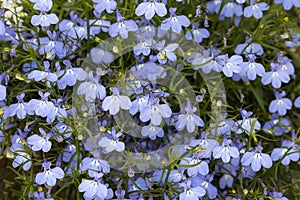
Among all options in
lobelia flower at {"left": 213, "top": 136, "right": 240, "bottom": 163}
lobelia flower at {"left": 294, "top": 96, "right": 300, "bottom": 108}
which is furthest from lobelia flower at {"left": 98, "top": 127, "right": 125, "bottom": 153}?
lobelia flower at {"left": 294, "top": 96, "right": 300, "bottom": 108}

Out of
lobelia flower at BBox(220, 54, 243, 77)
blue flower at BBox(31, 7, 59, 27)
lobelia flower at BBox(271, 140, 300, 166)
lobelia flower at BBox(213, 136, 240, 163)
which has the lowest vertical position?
lobelia flower at BBox(271, 140, 300, 166)

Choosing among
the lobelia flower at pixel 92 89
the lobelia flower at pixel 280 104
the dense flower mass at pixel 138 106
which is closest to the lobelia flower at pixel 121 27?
the dense flower mass at pixel 138 106

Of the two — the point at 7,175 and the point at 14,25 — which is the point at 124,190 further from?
the point at 14,25

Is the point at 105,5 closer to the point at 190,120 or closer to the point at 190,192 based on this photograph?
the point at 190,120

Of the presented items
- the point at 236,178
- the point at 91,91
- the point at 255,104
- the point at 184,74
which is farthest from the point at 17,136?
the point at 255,104

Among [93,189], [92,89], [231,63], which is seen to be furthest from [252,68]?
[93,189]

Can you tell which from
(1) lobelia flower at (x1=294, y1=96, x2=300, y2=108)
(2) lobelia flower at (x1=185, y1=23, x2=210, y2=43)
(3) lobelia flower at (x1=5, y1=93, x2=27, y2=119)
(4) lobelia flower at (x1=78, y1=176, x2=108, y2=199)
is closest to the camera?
(4) lobelia flower at (x1=78, y1=176, x2=108, y2=199)

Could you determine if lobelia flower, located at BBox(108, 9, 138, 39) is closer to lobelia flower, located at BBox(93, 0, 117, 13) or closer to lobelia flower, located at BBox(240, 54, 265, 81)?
lobelia flower, located at BBox(93, 0, 117, 13)
